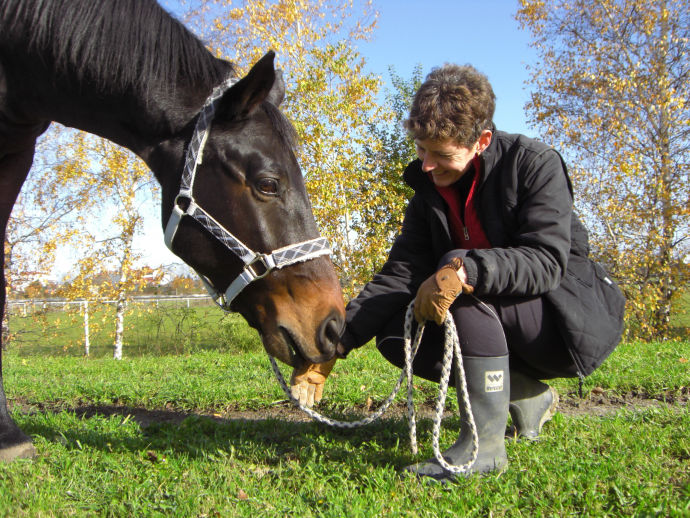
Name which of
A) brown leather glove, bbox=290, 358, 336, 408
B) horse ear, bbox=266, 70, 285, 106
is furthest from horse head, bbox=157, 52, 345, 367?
brown leather glove, bbox=290, 358, 336, 408

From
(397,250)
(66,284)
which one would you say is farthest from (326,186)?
(397,250)

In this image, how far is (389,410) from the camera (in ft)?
9.78

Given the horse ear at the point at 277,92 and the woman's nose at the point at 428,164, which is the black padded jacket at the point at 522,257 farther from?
the horse ear at the point at 277,92

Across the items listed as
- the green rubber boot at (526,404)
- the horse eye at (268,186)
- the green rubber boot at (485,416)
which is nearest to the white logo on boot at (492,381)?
the green rubber boot at (485,416)

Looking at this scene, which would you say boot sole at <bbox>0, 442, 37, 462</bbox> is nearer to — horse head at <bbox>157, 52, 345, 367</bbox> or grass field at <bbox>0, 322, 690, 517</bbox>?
grass field at <bbox>0, 322, 690, 517</bbox>

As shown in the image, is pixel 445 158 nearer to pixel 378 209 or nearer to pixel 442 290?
pixel 442 290

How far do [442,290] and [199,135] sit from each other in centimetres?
118

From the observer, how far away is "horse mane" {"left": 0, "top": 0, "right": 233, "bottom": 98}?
207 centimetres

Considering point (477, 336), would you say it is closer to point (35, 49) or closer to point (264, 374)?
point (35, 49)

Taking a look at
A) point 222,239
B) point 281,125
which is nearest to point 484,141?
point 281,125

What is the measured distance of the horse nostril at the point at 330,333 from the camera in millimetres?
1841

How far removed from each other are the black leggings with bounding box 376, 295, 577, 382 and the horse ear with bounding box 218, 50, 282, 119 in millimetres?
1168

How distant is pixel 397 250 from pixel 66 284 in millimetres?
10224

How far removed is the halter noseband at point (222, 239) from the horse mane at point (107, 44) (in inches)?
8.4
